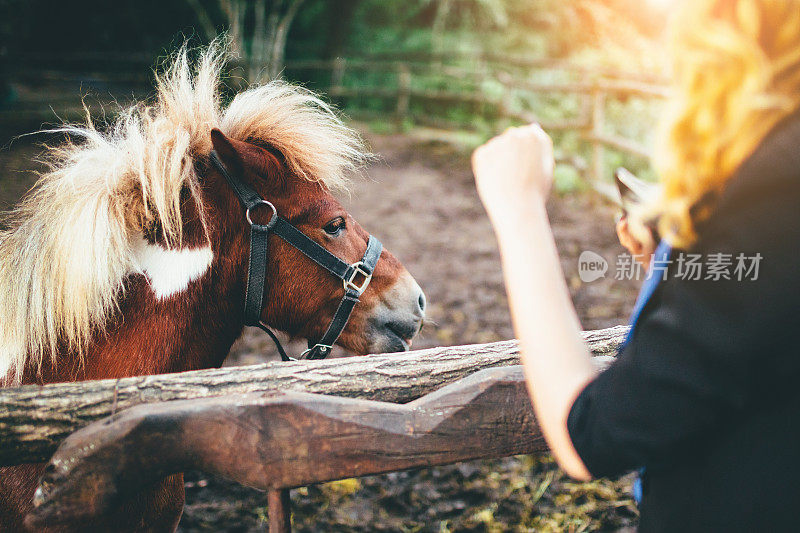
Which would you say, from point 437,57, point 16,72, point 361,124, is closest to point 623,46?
point 437,57

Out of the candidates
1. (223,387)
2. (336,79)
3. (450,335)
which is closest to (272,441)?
(223,387)

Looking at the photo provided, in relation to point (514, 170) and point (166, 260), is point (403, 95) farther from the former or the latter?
point (514, 170)

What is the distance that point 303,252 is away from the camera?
65.1 inches

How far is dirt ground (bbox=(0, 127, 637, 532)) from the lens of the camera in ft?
8.82

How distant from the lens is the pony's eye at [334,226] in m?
1.72

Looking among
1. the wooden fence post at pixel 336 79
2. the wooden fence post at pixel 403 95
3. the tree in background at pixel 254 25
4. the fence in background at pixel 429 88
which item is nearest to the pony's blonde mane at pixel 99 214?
the fence in background at pixel 429 88

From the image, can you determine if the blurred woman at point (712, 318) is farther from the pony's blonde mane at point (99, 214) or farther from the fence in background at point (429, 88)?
the fence in background at point (429, 88)

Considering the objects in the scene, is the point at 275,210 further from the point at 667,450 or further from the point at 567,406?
the point at 667,450

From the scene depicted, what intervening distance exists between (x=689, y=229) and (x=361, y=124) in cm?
1376

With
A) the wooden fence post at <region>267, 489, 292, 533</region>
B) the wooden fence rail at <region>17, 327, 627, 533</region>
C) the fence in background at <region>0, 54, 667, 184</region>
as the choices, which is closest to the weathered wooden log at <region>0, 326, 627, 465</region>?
the wooden fence rail at <region>17, 327, 627, 533</region>

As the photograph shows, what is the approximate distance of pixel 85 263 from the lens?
1411 millimetres

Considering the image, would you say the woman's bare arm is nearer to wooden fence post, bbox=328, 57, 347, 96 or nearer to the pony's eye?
the pony's eye

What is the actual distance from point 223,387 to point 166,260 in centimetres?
51

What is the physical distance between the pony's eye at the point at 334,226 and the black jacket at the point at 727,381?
3.88 feet
